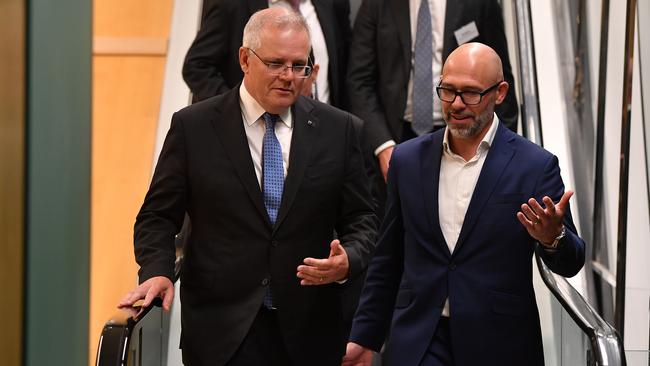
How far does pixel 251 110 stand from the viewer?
393 cm

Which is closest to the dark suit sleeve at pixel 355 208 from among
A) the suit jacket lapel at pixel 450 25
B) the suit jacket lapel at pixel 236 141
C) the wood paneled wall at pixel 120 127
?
the suit jacket lapel at pixel 236 141

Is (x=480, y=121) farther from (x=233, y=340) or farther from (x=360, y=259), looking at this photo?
(x=233, y=340)

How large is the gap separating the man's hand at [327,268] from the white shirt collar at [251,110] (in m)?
0.55

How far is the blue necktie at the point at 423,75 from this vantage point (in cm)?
→ 544

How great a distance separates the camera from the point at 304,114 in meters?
3.96

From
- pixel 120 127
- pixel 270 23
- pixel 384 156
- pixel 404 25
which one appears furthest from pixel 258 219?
pixel 120 127

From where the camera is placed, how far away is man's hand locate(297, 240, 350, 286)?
3.51m

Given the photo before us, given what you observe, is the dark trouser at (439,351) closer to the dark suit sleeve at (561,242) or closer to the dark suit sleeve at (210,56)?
the dark suit sleeve at (561,242)

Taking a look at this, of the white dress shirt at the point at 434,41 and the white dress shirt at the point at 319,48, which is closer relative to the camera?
the white dress shirt at the point at 434,41

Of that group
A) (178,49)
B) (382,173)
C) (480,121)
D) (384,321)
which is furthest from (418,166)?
(178,49)

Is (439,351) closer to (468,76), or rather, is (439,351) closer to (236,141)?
(468,76)

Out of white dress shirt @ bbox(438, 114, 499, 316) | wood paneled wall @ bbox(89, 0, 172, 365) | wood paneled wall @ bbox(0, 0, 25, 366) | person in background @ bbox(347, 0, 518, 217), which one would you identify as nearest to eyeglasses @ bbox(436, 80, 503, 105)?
white dress shirt @ bbox(438, 114, 499, 316)

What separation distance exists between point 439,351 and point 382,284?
311 millimetres

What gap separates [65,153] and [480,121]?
206cm
